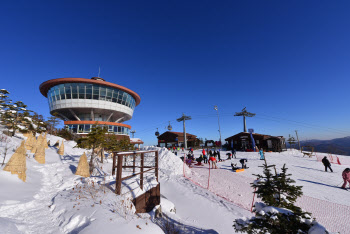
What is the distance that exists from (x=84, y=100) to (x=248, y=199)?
1565 inches

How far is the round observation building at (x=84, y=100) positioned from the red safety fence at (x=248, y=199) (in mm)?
28752

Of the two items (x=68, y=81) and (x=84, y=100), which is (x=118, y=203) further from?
(x=68, y=81)

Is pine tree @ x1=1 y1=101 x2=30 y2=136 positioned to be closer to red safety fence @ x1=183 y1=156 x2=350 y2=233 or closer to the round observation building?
the round observation building

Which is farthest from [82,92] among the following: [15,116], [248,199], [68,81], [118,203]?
[248,199]

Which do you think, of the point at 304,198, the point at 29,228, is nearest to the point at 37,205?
the point at 29,228

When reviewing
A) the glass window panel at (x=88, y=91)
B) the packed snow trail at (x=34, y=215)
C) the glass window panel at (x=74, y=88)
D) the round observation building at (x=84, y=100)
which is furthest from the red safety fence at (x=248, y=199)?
the glass window panel at (x=74, y=88)

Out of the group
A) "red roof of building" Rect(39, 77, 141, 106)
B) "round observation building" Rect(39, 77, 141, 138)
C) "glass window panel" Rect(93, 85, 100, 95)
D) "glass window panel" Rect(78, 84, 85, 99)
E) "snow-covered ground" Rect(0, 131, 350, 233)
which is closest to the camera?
"snow-covered ground" Rect(0, 131, 350, 233)

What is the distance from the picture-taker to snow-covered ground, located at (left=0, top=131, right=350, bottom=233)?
3420mm

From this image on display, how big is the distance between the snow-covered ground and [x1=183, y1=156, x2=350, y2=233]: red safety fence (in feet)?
→ 0.21

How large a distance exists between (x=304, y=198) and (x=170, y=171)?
369 inches

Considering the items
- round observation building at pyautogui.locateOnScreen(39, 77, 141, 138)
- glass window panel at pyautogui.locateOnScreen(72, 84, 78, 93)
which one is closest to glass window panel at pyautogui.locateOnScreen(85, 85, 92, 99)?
round observation building at pyautogui.locateOnScreen(39, 77, 141, 138)

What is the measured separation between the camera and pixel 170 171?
13203 millimetres

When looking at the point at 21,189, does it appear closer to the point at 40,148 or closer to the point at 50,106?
the point at 40,148

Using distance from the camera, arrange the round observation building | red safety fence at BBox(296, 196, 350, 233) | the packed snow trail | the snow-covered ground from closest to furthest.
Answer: the packed snow trail
the snow-covered ground
red safety fence at BBox(296, 196, 350, 233)
the round observation building
